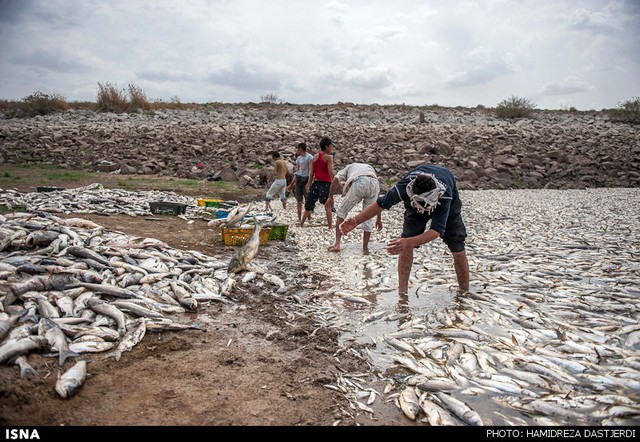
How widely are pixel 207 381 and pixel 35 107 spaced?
35696 mm

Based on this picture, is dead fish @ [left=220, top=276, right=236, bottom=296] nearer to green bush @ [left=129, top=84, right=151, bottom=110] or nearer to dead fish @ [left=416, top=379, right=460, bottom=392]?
dead fish @ [left=416, top=379, right=460, bottom=392]

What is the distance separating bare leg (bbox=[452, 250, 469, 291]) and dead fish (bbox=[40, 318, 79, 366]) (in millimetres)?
4379

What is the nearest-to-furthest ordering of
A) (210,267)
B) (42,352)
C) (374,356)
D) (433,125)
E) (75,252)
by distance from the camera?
(42,352), (374,356), (75,252), (210,267), (433,125)

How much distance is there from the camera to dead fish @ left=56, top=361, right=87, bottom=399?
326cm

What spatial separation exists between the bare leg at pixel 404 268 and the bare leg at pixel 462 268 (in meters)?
0.60

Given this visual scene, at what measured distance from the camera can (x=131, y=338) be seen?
4.24 meters

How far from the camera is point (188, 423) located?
9.98ft

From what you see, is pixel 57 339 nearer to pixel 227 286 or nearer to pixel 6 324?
pixel 6 324

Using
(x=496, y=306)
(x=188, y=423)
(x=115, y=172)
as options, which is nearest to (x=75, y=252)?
(x=188, y=423)

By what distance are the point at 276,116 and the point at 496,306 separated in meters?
28.9

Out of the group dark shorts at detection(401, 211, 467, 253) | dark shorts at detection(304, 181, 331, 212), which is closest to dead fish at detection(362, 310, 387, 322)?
dark shorts at detection(401, 211, 467, 253)

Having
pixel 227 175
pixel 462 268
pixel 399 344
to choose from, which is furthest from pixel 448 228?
pixel 227 175

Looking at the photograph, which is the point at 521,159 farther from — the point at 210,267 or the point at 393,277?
the point at 210,267
